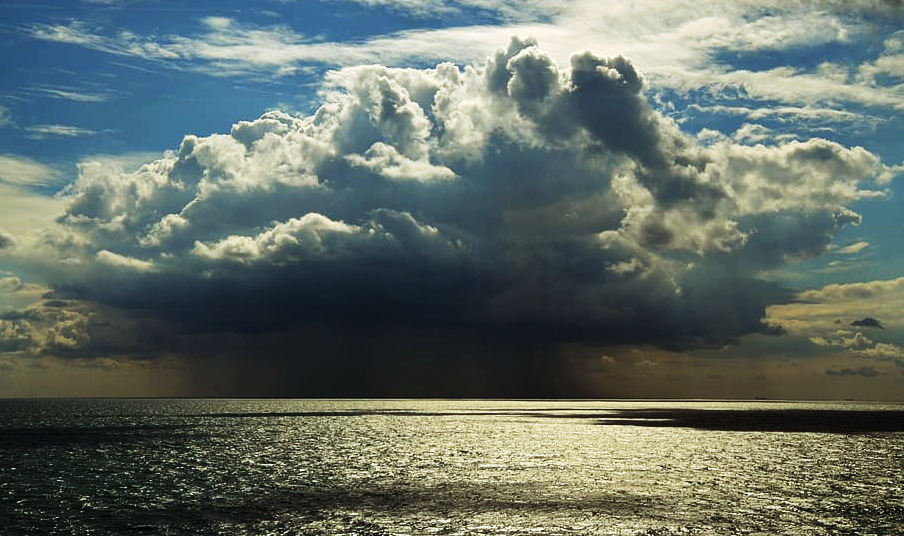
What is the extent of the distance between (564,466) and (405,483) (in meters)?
23.6

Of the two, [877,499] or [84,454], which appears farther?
[84,454]

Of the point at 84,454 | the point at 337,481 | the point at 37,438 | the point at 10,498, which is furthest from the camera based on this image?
the point at 37,438

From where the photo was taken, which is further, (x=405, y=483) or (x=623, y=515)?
(x=405, y=483)

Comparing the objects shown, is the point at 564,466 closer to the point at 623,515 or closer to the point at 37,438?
the point at 623,515

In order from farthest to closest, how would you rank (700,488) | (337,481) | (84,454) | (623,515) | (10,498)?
1. (84,454)
2. (337,481)
3. (700,488)
4. (10,498)
5. (623,515)

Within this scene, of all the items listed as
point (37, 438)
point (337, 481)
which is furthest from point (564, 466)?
point (37, 438)

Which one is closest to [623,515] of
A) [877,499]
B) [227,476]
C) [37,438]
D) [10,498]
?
[877,499]

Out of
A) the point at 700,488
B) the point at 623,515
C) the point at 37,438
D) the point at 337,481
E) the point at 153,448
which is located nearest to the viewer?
the point at 623,515

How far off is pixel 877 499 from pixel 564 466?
34288mm

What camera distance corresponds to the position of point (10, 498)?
203 feet

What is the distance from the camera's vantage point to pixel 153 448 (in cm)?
11150

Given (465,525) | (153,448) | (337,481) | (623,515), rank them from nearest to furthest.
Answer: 1. (465,525)
2. (623,515)
3. (337,481)
4. (153,448)

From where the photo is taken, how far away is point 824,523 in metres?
52.8

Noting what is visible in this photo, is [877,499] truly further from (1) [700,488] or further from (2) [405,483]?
(2) [405,483]
